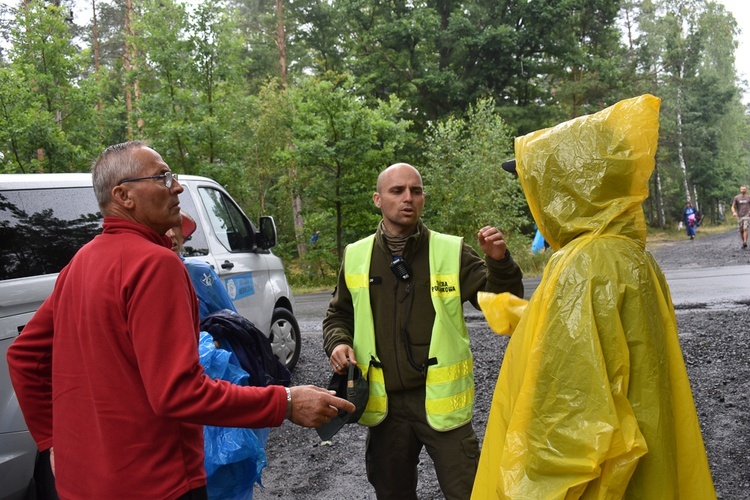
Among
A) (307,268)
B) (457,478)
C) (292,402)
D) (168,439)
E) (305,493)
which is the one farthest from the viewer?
(307,268)

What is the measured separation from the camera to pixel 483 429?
17.6 ft

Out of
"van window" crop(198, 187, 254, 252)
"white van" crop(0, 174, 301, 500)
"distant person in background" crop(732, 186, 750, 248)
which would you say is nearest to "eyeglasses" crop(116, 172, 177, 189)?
"white van" crop(0, 174, 301, 500)

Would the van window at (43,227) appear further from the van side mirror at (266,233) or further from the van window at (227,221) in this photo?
the van side mirror at (266,233)

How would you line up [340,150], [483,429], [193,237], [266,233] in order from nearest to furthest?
1. [483,429]
2. [193,237]
3. [266,233]
4. [340,150]

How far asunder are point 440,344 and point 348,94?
17.5 metres

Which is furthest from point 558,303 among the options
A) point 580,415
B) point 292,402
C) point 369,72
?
point 369,72

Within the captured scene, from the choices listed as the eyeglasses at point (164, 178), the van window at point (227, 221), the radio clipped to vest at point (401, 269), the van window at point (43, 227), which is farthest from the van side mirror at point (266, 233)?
the eyeglasses at point (164, 178)

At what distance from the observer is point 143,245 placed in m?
2.05

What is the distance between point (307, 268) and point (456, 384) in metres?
17.5

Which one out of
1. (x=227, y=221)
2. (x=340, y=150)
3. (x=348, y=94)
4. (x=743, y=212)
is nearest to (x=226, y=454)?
(x=227, y=221)

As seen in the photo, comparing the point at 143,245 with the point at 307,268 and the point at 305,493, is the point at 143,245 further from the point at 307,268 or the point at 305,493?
the point at 307,268

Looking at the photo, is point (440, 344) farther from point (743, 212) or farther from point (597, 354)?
point (743, 212)

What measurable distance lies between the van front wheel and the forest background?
15.1 feet

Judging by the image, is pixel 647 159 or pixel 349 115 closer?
pixel 647 159
